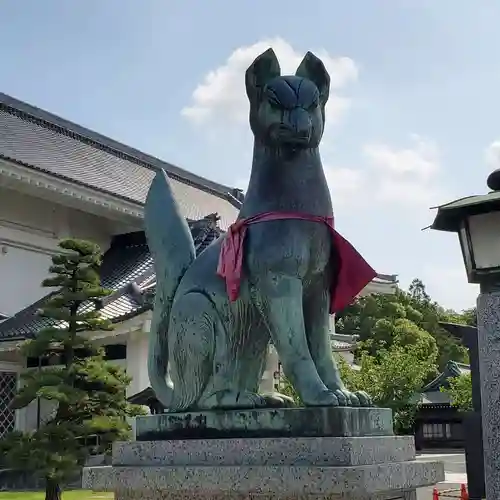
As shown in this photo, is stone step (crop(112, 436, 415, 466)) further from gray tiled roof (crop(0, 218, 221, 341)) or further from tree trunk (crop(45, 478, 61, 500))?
gray tiled roof (crop(0, 218, 221, 341))

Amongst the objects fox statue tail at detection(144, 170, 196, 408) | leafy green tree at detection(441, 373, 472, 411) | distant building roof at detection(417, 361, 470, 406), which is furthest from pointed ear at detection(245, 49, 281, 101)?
distant building roof at detection(417, 361, 470, 406)

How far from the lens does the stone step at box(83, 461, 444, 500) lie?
2.65 metres

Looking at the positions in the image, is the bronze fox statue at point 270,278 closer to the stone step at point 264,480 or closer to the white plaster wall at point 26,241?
the stone step at point 264,480

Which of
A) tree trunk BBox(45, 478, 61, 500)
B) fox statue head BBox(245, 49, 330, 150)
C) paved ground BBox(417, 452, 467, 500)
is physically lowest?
paved ground BBox(417, 452, 467, 500)

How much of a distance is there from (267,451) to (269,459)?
0.10 feet

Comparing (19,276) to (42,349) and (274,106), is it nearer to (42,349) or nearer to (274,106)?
(42,349)

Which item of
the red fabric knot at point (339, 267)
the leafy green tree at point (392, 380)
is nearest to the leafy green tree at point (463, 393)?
the leafy green tree at point (392, 380)

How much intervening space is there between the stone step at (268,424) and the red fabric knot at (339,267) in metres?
0.53

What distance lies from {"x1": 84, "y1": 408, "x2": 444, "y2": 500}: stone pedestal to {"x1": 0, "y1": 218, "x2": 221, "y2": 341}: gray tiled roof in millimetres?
9141

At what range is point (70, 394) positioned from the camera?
916cm

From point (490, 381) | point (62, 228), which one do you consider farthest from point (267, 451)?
point (62, 228)

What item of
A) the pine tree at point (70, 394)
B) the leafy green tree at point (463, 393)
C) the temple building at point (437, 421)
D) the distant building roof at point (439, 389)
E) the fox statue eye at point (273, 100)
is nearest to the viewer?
the fox statue eye at point (273, 100)

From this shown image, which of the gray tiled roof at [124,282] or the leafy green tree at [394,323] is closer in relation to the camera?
the gray tiled roof at [124,282]

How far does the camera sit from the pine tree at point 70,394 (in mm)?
9125
